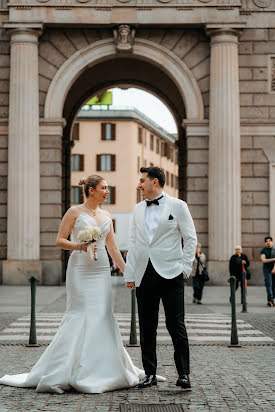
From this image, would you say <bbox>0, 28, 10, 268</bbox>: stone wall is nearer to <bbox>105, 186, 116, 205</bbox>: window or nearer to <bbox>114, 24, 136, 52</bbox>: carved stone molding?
<bbox>114, 24, 136, 52</bbox>: carved stone molding

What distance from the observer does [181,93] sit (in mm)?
30609

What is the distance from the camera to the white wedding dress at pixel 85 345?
26.3ft

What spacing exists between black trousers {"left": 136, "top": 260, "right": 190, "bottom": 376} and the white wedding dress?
0.26 m

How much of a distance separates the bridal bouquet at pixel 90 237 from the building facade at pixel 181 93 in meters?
20.7

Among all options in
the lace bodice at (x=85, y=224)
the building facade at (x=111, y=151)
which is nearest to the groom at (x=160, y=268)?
the lace bodice at (x=85, y=224)

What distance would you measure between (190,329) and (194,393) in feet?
22.5

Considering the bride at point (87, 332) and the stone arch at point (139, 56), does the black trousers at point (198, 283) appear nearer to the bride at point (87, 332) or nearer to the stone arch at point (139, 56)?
the stone arch at point (139, 56)

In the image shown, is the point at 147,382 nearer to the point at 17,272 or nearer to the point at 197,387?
the point at 197,387

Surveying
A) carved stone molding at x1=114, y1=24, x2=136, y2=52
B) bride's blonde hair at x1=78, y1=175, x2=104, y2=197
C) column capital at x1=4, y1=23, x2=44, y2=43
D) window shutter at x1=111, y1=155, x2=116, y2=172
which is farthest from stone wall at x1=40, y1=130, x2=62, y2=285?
window shutter at x1=111, y1=155, x2=116, y2=172

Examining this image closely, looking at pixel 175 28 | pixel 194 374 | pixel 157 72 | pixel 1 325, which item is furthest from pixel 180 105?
pixel 194 374

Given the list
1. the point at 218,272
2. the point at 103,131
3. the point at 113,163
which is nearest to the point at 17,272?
the point at 218,272

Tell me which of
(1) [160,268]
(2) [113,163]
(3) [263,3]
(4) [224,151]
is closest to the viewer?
(1) [160,268]

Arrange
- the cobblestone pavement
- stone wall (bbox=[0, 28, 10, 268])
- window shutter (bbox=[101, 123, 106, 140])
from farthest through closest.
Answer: window shutter (bbox=[101, 123, 106, 140]) → stone wall (bbox=[0, 28, 10, 268]) → the cobblestone pavement

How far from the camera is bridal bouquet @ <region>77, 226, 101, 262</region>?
841cm
